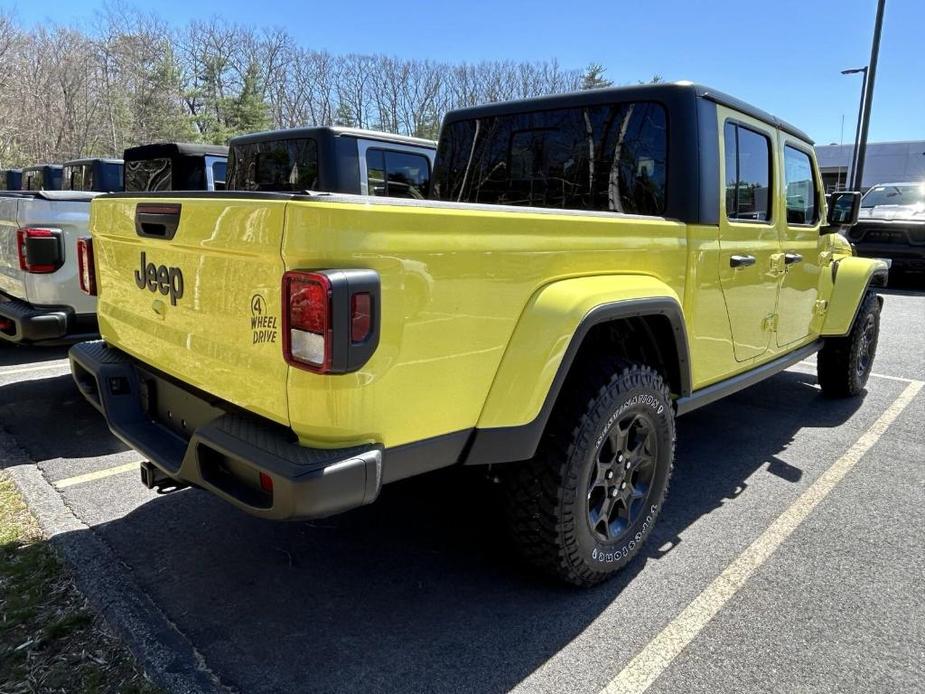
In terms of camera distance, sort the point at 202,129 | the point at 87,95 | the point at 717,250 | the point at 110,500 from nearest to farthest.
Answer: the point at 717,250 < the point at 110,500 < the point at 87,95 < the point at 202,129

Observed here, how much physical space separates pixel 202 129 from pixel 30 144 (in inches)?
372

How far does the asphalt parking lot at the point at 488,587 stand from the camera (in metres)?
2.24

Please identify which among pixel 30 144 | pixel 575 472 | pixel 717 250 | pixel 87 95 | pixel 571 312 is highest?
pixel 87 95

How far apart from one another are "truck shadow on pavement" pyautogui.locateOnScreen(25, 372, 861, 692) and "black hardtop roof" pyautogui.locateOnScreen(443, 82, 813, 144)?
200 cm

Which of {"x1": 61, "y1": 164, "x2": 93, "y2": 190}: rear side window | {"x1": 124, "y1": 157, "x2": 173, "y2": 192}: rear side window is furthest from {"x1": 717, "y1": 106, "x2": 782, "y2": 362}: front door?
{"x1": 61, "y1": 164, "x2": 93, "y2": 190}: rear side window

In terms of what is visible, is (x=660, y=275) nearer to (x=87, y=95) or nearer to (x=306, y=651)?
(x=306, y=651)

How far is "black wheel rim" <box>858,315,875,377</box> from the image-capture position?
5.36 m

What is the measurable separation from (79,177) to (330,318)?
1007cm

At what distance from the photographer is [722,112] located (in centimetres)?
320

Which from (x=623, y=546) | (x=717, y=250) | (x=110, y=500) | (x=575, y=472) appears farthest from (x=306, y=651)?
(x=717, y=250)

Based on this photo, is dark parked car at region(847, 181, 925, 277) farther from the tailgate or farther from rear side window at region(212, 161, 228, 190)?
the tailgate

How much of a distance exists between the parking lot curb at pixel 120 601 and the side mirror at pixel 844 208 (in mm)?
4751

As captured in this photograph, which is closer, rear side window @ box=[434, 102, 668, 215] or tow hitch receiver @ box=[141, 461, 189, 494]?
tow hitch receiver @ box=[141, 461, 189, 494]

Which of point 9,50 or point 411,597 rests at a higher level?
point 9,50
